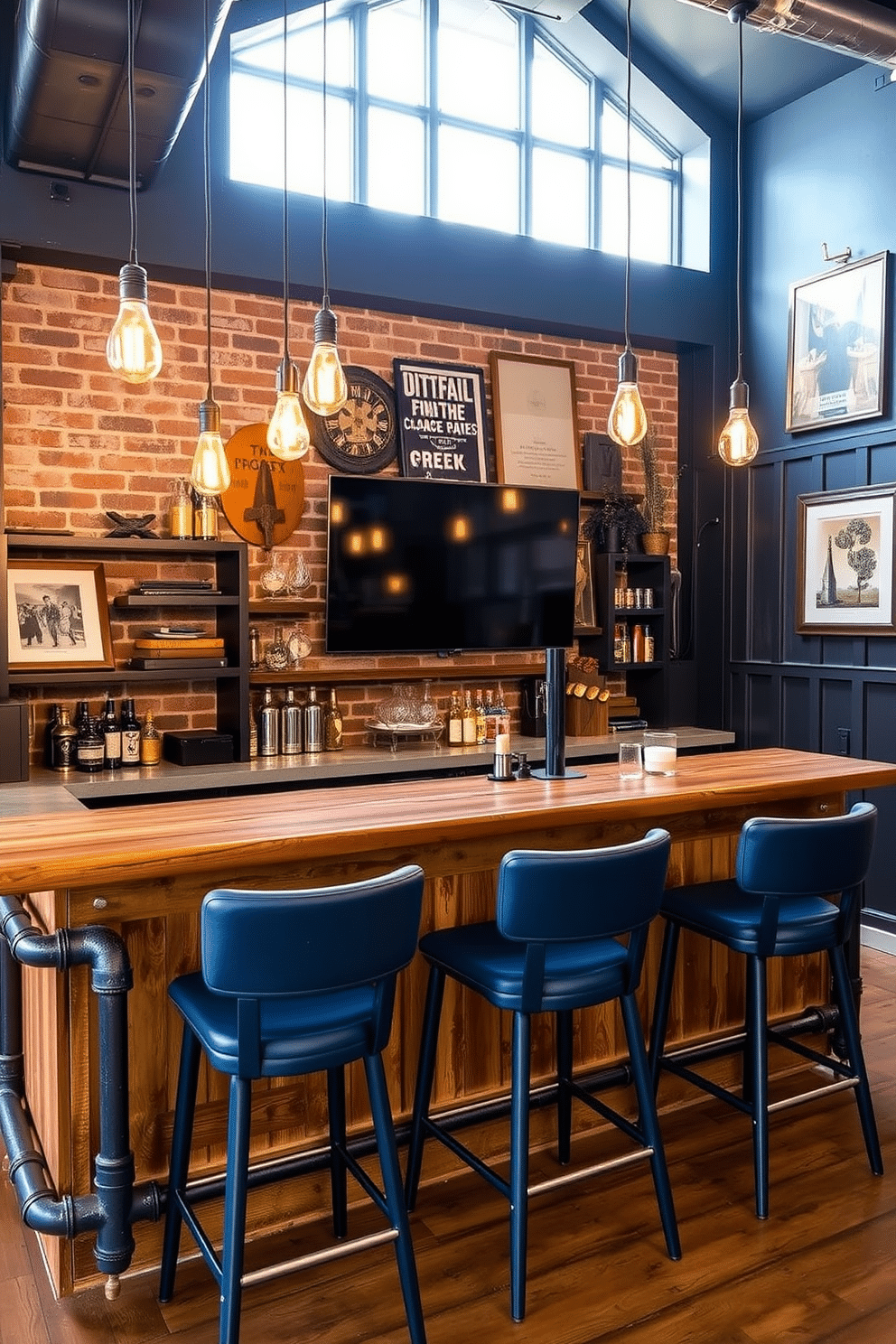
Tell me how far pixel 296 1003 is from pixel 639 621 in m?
3.69

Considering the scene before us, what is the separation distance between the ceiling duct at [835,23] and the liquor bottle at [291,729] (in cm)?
285

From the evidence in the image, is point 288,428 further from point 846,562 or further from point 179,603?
point 846,562

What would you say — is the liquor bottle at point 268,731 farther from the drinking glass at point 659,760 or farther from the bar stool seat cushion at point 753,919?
the bar stool seat cushion at point 753,919

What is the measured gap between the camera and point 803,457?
4.96 metres

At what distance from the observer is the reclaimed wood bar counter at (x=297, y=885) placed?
7.11ft

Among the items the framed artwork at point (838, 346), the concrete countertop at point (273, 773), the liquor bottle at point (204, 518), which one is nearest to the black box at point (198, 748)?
the concrete countertop at point (273, 773)

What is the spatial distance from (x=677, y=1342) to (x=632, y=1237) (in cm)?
36

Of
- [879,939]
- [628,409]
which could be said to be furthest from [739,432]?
[879,939]

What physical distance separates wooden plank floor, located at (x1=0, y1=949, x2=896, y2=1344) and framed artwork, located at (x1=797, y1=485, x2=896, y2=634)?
2469 millimetres

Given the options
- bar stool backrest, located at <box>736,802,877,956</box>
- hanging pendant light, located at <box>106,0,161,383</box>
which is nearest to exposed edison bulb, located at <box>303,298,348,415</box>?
hanging pendant light, located at <box>106,0,161,383</box>

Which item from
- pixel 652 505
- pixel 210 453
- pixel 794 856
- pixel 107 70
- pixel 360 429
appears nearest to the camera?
pixel 794 856

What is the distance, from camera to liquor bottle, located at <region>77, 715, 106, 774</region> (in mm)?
3930

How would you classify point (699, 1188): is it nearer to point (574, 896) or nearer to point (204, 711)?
point (574, 896)

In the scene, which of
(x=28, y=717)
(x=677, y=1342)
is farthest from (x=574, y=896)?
(x=28, y=717)
